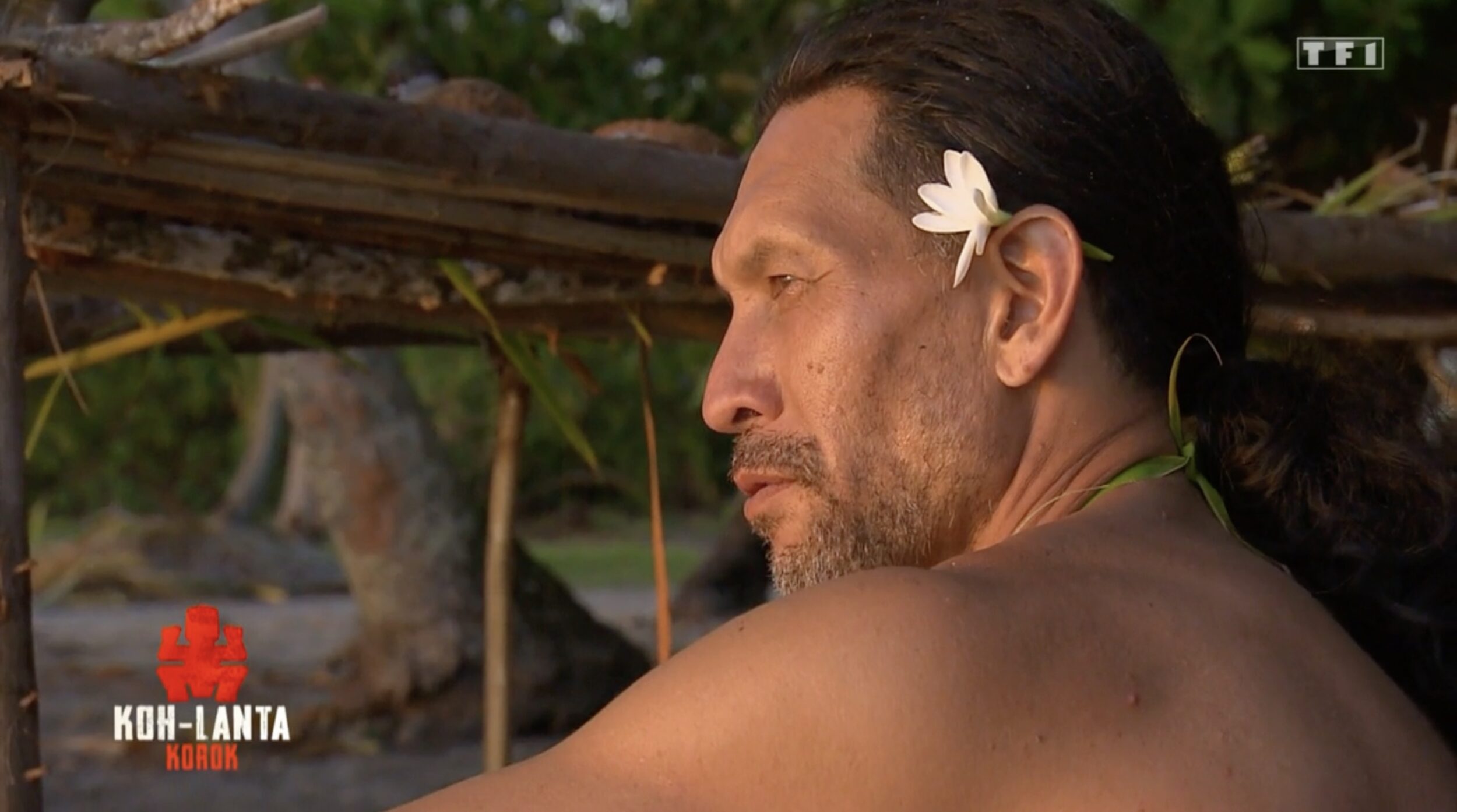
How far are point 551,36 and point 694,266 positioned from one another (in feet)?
11.9

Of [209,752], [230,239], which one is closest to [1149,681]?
[230,239]

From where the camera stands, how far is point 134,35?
174 centimetres

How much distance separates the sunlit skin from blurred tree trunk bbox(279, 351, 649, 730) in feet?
12.9

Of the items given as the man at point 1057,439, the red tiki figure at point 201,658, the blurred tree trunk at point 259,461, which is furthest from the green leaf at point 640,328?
the blurred tree trunk at point 259,461

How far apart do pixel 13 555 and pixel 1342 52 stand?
152 inches

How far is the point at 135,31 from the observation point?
1.74 metres

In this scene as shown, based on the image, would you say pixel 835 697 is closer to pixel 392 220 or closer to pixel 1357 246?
pixel 392 220

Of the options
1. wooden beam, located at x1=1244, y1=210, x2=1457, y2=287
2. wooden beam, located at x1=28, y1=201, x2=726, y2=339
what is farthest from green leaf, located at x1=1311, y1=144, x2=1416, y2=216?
wooden beam, located at x1=28, y1=201, x2=726, y2=339

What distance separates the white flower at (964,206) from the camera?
155cm

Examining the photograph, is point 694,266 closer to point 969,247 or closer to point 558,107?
point 969,247

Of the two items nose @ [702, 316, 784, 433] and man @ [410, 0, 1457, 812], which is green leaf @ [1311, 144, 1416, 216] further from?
nose @ [702, 316, 784, 433]

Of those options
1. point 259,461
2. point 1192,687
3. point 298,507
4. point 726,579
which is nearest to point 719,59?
point 726,579

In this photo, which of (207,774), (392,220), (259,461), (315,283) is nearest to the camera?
(392,220)

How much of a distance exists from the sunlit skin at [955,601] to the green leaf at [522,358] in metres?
0.92
